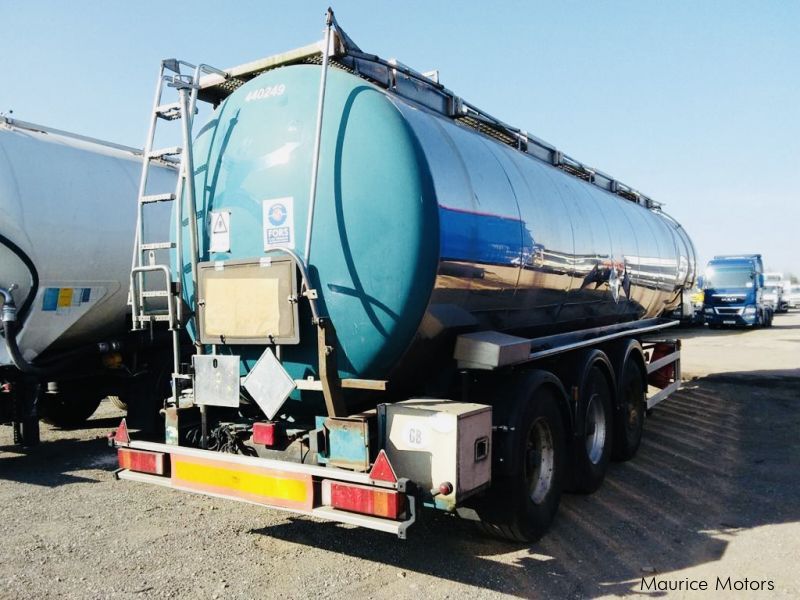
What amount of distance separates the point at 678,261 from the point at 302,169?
7963 millimetres

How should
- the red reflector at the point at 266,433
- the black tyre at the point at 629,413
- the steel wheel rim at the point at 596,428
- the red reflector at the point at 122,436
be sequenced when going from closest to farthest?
1. the red reflector at the point at 266,433
2. the red reflector at the point at 122,436
3. the steel wheel rim at the point at 596,428
4. the black tyre at the point at 629,413

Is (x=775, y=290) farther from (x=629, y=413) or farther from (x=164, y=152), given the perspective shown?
(x=164, y=152)

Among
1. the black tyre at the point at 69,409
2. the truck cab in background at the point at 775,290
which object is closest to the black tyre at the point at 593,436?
the black tyre at the point at 69,409

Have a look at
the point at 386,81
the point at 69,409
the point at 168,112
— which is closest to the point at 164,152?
the point at 168,112

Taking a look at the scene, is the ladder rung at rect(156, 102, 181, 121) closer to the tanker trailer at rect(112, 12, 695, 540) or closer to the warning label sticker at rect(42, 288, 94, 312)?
the tanker trailer at rect(112, 12, 695, 540)

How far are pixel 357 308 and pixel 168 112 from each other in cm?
222

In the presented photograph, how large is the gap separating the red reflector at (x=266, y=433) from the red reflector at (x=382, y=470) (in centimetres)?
89

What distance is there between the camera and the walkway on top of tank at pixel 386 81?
161 inches

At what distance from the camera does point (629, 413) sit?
6727 millimetres

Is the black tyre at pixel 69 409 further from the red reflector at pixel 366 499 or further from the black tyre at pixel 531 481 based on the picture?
the black tyre at pixel 531 481

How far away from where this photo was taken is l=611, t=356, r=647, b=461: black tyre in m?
6.37

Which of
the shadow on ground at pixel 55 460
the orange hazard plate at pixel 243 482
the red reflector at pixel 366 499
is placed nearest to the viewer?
the red reflector at pixel 366 499

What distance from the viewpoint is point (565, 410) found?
487cm

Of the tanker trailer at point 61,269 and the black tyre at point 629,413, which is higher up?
the tanker trailer at point 61,269
